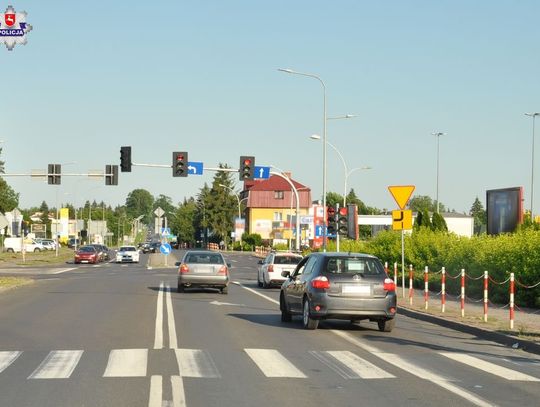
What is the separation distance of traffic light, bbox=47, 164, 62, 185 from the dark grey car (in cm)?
2976

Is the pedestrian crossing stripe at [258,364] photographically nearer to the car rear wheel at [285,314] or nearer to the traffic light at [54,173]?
the car rear wheel at [285,314]

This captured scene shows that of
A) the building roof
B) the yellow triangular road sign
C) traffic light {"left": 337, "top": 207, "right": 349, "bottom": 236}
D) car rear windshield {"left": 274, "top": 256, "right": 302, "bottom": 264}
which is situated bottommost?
car rear windshield {"left": 274, "top": 256, "right": 302, "bottom": 264}

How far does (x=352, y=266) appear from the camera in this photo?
Result: 1744 centimetres

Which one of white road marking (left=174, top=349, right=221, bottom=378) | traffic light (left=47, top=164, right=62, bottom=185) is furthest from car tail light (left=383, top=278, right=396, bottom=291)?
traffic light (left=47, top=164, right=62, bottom=185)

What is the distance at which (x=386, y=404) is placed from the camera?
9000mm

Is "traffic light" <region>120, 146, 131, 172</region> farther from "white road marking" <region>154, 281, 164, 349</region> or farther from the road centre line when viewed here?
the road centre line

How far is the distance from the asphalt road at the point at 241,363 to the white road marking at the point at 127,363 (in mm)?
17

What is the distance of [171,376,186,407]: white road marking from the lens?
8826 mm

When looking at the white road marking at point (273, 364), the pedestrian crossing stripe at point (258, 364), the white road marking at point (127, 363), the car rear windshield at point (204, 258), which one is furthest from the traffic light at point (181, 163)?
the white road marking at point (127, 363)

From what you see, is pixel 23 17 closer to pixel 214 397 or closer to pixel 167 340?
pixel 167 340

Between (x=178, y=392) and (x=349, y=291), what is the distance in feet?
26.3

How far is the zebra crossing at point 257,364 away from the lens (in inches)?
432

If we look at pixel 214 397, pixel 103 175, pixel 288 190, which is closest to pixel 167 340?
pixel 214 397

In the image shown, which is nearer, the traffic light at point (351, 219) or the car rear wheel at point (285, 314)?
the car rear wheel at point (285, 314)
